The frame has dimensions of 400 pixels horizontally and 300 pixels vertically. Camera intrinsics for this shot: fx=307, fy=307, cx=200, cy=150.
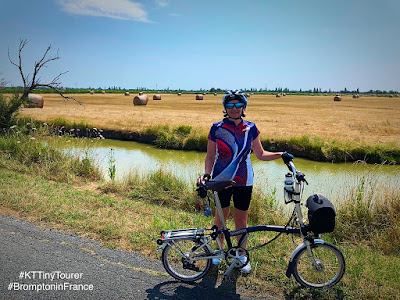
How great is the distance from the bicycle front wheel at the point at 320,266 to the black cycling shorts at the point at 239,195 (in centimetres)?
71

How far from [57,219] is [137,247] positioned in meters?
1.53

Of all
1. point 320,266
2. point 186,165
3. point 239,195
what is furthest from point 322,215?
point 186,165

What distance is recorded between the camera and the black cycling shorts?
3.19 metres

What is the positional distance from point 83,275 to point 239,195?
1.82 m

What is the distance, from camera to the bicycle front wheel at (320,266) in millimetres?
2951

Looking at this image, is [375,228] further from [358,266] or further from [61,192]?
[61,192]

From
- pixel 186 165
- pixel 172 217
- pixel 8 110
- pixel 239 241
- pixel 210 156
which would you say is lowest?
pixel 186 165

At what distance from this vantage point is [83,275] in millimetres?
3186

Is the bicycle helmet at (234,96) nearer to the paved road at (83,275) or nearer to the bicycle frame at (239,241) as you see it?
the bicycle frame at (239,241)

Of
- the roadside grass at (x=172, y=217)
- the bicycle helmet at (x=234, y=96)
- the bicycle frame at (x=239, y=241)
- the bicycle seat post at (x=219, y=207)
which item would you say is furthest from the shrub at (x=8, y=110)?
the bicycle seat post at (x=219, y=207)

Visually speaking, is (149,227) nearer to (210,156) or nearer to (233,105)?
(210,156)

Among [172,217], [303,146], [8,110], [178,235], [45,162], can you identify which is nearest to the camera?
[178,235]

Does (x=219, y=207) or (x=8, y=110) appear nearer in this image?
(x=219, y=207)

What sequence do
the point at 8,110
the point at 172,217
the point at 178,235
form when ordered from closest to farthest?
the point at 178,235
the point at 172,217
the point at 8,110
